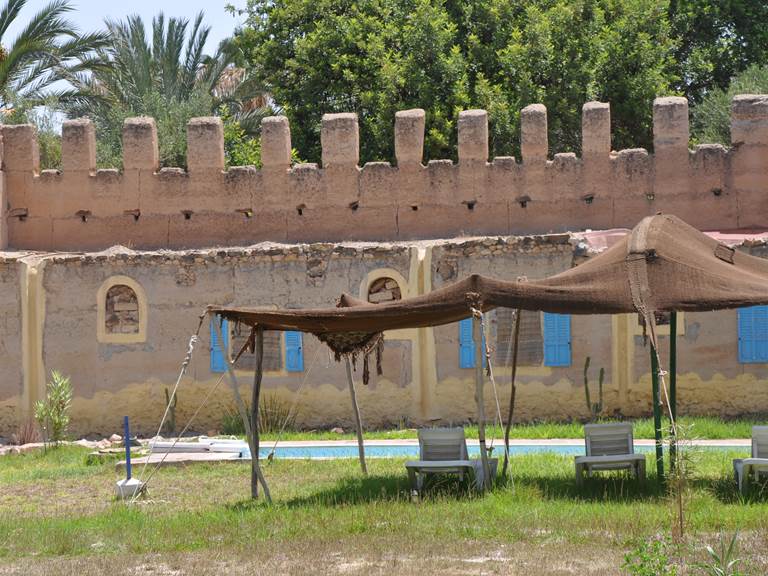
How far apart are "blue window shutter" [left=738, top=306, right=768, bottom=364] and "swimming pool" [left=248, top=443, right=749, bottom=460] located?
8.87 ft

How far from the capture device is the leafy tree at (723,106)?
26.3m

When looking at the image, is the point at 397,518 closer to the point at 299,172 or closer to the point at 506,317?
the point at 506,317

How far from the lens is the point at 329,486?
48.6 feet

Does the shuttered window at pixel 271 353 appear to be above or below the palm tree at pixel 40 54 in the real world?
below

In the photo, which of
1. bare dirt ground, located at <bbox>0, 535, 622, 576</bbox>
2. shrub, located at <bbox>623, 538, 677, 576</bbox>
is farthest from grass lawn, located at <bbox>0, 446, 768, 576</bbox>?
shrub, located at <bbox>623, 538, 677, 576</bbox>

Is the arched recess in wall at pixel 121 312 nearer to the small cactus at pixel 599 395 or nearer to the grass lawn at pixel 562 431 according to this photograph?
the grass lawn at pixel 562 431

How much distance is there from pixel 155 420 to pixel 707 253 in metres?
10.3

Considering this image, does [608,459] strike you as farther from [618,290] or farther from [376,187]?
[376,187]

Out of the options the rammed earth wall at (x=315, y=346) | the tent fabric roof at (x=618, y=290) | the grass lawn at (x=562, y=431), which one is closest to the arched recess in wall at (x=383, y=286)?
the rammed earth wall at (x=315, y=346)

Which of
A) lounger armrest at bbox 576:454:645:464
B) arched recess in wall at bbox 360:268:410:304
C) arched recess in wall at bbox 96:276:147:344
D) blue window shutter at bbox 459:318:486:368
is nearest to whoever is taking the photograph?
lounger armrest at bbox 576:454:645:464

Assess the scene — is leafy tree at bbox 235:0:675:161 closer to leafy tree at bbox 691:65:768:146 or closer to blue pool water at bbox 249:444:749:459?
leafy tree at bbox 691:65:768:146

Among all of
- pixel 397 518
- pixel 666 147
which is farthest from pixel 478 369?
pixel 666 147

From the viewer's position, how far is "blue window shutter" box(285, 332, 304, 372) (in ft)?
68.6

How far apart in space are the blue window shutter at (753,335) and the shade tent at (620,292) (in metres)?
5.58
